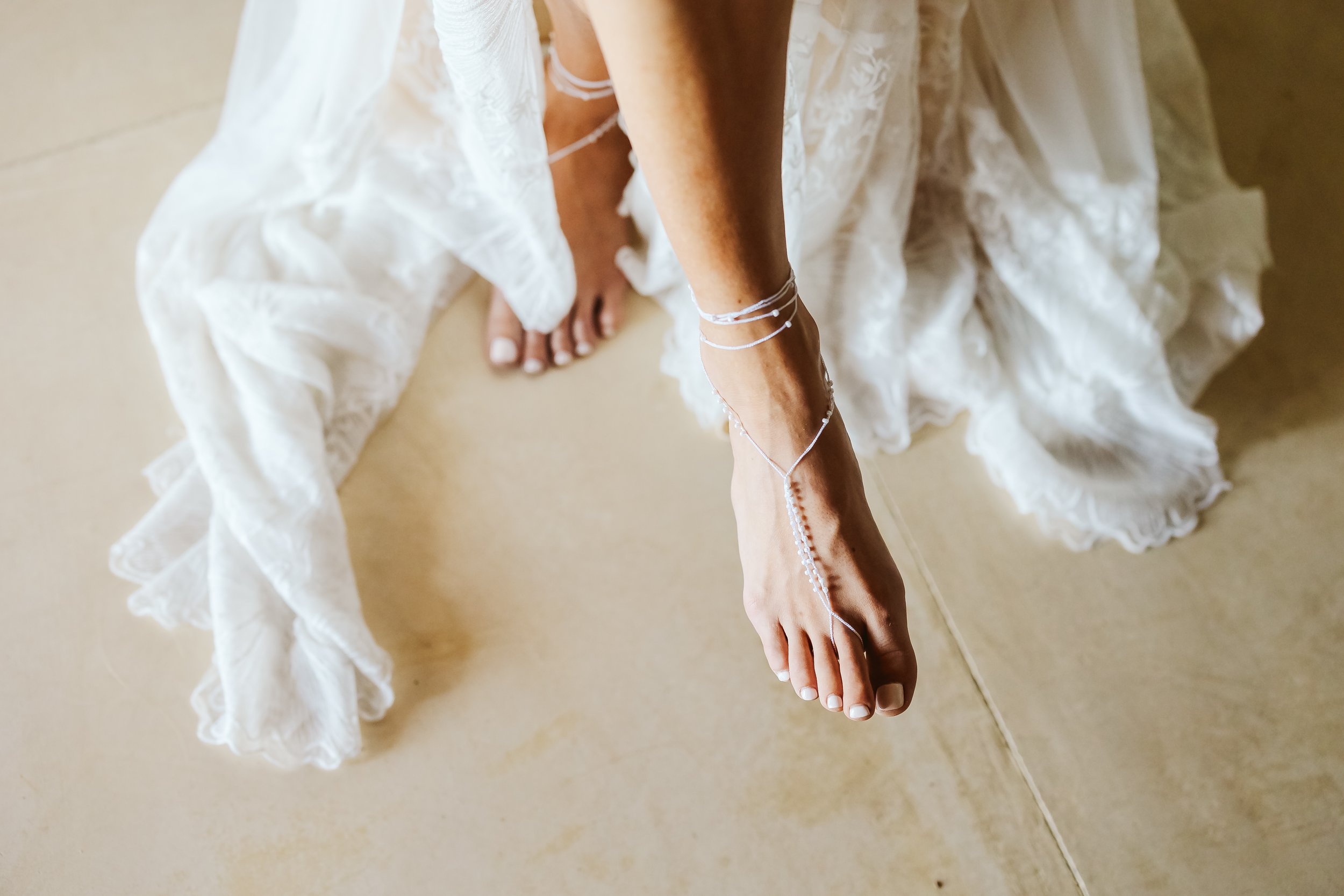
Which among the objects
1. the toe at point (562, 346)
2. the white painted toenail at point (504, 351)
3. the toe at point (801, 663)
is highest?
the white painted toenail at point (504, 351)

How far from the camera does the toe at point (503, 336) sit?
986 millimetres

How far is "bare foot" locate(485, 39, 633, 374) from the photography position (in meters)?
0.99

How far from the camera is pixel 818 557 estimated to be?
73cm

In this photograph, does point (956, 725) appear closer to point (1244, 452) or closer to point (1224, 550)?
point (1224, 550)

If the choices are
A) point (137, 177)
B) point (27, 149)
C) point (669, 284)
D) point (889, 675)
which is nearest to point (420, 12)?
point (669, 284)

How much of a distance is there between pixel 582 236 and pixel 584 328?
0.36 feet

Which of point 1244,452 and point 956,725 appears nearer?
point 956,725

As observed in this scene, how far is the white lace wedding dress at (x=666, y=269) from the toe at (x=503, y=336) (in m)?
0.04

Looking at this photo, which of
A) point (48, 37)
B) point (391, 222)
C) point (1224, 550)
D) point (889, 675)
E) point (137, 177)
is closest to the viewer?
point (889, 675)

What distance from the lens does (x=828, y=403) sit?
740 millimetres

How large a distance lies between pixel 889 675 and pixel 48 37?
1.38 meters

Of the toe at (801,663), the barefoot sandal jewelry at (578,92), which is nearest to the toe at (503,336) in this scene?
the barefoot sandal jewelry at (578,92)

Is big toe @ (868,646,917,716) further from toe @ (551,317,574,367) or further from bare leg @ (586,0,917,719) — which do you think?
toe @ (551,317,574,367)

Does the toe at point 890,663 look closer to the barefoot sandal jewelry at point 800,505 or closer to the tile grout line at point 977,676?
the barefoot sandal jewelry at point 800,505
